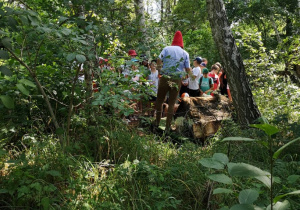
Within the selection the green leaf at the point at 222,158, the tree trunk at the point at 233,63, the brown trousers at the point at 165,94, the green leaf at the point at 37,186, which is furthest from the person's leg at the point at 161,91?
the green leaf at the point at 222,158

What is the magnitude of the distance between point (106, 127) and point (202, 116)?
9.62 ft

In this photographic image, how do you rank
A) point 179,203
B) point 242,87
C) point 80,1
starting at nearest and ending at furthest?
point 179,203 → point 80,1 → point 242,87

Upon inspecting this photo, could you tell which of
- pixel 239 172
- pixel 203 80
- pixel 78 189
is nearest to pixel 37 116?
pixel 78 189

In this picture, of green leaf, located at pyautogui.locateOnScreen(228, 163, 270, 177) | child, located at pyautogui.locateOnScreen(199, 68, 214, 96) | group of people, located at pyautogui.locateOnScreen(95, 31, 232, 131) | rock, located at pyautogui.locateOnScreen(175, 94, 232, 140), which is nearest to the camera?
green leaf, located at pyautogui.locateOnScreen(228, 163, 270, 177)

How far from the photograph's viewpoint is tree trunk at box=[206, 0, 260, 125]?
5605 mm

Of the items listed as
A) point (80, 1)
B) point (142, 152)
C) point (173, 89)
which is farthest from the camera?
point (173, 89)

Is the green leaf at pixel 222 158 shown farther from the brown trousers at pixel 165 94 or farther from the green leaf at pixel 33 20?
the brown trousers at pixel 165 94

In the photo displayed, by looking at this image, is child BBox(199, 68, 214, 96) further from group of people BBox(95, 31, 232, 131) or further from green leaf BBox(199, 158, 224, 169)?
green leaf BBox(199, 158, 224, 169)

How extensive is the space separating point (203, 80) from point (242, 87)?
110 inches

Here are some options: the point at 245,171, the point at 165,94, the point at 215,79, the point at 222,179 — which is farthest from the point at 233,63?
the point at 245,171

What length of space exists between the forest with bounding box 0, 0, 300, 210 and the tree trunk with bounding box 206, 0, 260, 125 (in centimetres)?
2

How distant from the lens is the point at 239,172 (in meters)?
1.39

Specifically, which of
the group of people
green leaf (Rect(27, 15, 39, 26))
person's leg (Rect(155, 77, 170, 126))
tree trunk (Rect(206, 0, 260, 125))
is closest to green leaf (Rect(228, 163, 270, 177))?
green leaf (Rect(27, 15, 39, 26))

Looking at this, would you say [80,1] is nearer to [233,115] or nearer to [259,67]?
[233,115]
